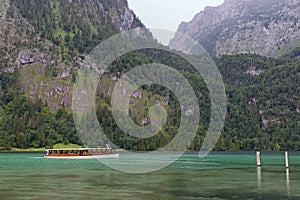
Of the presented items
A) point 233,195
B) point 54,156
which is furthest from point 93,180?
point 54,156

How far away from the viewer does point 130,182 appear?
69875 mm

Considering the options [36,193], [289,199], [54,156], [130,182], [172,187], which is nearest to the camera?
[289,199]

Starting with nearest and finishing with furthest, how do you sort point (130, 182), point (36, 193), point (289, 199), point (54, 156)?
point (289, 199), point (36, 193), point (130, 182), point (54, 156)

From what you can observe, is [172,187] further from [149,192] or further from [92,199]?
[92,199]

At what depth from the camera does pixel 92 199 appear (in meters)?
51.4

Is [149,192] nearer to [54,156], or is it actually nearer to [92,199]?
[92,199]

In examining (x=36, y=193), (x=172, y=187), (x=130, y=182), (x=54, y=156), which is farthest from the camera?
(x=54, y=156)

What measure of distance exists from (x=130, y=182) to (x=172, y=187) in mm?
9533

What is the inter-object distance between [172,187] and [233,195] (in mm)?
10857

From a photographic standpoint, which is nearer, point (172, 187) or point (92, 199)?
point (92, 199)

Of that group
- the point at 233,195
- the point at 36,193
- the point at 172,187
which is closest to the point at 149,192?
the point at 172,187

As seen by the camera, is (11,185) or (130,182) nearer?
(11,185)

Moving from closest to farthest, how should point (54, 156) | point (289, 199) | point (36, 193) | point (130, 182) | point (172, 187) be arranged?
point (289, 199) → point (36, 193) → point (172, 187) → point (130, 182) → point (54, 156)

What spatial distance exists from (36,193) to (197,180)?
1075 inches
